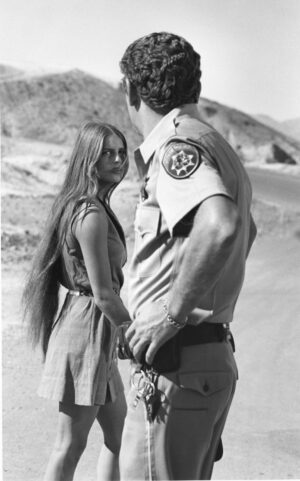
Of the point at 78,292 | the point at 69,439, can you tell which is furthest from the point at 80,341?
the point at 69,439

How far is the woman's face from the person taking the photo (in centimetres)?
218

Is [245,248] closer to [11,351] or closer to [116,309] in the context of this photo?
[116,309]

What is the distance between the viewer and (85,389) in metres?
2.18

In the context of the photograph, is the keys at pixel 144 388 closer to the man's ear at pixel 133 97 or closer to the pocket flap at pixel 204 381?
the pocket flap at pixel 204 381

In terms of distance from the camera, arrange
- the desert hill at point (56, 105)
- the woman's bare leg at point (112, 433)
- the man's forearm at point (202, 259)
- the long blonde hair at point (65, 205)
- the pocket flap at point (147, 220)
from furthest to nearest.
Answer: the desert hill at point (56, 105) < the woman's bare leg at point (112, 433) < the long blonde hair at point (65, 205) < the pocket flap at point (147, 220) < the man's forearm at point (202, 259)

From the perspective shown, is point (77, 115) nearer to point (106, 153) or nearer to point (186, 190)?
point (106, 153)

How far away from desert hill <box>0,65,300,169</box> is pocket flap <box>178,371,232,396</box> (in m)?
8.21

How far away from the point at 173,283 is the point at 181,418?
0.86ft

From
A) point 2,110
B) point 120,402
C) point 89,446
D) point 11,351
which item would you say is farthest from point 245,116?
point 120,402

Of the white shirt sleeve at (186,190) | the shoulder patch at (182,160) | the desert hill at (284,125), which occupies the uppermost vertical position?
the shoulder patch at (182,160)

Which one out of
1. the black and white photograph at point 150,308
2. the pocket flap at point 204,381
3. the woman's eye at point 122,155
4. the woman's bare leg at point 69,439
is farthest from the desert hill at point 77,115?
the pocket flap at point 204,381

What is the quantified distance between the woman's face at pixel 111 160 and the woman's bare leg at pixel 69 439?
0.59 metres

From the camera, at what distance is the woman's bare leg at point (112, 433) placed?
2.31m

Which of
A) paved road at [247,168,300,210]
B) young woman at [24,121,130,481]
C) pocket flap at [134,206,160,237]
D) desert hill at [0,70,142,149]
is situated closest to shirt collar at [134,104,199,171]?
pocket flap at [134,206,160,237]
